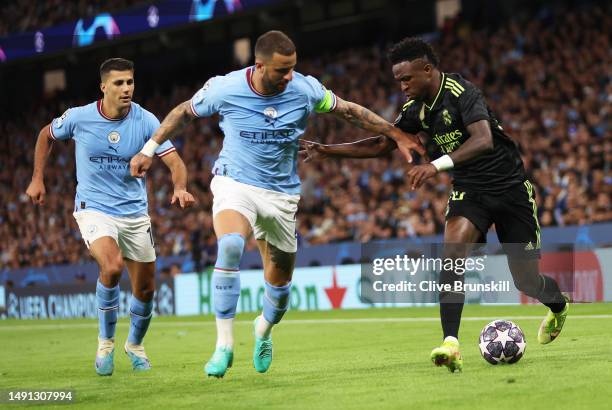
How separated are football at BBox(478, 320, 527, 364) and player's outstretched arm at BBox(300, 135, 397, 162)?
171cm

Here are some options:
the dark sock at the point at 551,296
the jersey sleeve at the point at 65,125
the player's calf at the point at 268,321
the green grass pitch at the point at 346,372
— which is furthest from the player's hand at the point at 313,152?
the jersey sleeve at the point at 65,125

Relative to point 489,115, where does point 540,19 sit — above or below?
above

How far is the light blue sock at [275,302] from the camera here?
8.20 m

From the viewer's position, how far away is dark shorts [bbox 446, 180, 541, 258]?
26.2 ft

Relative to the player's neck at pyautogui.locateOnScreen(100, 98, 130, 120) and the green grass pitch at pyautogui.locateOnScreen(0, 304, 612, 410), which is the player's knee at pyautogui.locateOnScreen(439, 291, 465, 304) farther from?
the player's neck at pyautogui.locateOnScreen(100, 98, 130, 120)

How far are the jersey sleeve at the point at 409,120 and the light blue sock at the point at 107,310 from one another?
2.87 m

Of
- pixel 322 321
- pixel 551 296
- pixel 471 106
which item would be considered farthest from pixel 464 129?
pixel 322 321

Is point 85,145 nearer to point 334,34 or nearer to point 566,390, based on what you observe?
point 566,390

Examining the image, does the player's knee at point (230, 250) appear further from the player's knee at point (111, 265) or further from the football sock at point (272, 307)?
the player's knee at point (111, 265)

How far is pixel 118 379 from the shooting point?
8.43 m

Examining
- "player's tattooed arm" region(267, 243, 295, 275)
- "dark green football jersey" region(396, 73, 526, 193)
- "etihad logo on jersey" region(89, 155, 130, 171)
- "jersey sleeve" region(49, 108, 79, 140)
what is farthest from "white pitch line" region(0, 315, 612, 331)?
"jersey sleeve" region(49, 108, 79, 140)

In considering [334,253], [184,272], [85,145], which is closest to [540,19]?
[334,253]

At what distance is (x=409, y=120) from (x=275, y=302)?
1798mm

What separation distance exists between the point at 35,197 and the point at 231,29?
2718 centimetres
